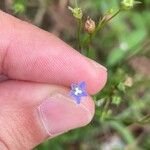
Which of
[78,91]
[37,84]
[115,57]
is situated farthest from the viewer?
[115,57]

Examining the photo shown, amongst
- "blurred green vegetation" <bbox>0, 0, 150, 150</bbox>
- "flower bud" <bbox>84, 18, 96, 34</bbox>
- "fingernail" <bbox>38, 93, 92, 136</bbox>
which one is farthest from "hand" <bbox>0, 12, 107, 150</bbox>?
"blurred green vegetation" <bbox>0, 0, 150, 150</bbox>

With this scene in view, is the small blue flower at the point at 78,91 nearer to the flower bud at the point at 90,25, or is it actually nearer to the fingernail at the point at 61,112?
the fingernail at the point at 61,112

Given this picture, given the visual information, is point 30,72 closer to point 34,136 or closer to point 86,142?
point 34,136

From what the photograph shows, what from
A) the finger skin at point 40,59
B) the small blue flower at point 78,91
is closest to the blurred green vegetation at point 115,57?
the finger skin at point 40,59

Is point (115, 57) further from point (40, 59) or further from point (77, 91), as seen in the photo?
point (77, 91)

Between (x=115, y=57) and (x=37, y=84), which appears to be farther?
(x=115, y=57)

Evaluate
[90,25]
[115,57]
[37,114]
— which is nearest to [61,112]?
[37,114]
